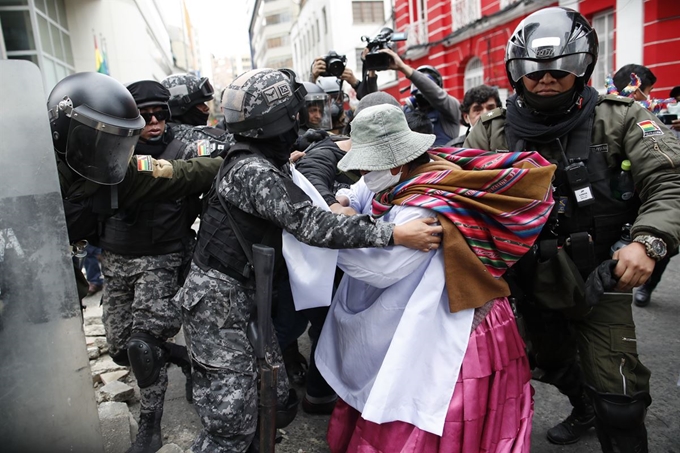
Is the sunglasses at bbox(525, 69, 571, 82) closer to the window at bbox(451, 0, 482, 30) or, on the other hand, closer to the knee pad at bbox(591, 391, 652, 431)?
the knee pad at bbox(591, 391, 652, 431)

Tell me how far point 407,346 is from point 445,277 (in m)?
0.30

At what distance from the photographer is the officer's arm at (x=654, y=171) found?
198 centimetres

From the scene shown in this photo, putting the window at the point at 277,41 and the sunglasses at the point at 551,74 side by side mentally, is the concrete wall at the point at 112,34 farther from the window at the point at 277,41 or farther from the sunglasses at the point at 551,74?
the window at the point at 277,41

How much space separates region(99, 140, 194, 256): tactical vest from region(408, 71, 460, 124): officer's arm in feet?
6.83

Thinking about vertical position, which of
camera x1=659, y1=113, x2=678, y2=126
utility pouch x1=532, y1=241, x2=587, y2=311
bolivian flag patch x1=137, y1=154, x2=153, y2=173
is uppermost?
bolivian flag patch x1=137, y1=154, x2=153, y2=173

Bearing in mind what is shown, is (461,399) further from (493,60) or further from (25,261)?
(493,60)

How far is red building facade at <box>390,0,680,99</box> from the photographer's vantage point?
966 centimetres

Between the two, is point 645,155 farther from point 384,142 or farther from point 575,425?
point 575,425

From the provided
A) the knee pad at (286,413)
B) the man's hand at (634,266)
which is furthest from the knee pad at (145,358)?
the man's hand at (634,266)

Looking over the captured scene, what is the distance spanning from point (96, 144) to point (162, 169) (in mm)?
361

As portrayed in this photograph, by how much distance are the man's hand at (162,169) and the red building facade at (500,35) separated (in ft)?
12.9

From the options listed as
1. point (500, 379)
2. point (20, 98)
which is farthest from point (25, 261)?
point (500, 379)

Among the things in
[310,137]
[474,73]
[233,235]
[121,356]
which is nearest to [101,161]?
[233,235]

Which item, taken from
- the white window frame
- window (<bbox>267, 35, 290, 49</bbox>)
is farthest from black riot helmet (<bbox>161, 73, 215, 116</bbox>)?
window (<bbox>267, 35, 290, 49</bbox>)
